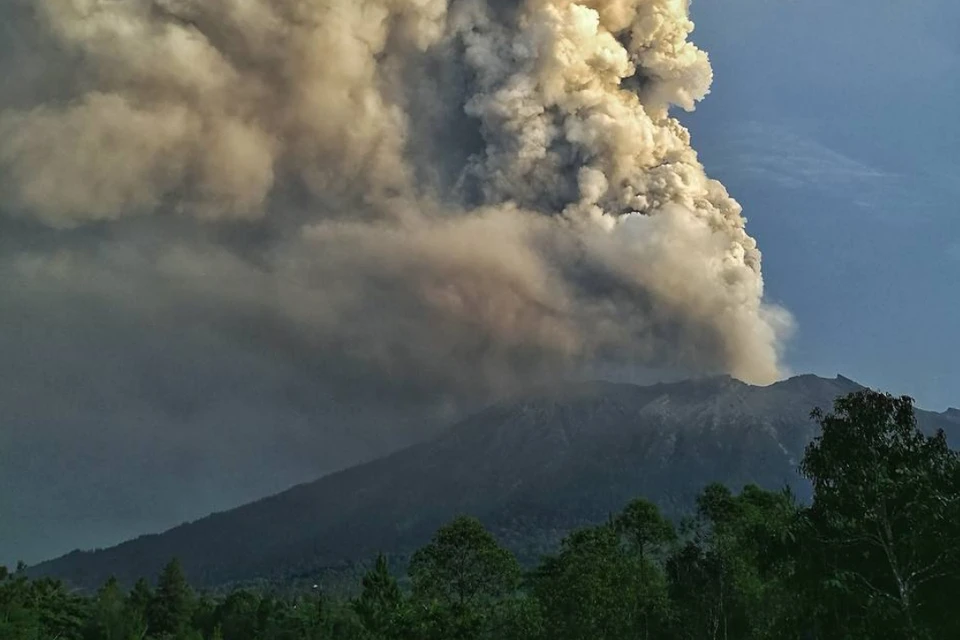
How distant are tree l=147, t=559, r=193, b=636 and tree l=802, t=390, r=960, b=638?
7239 centimetres

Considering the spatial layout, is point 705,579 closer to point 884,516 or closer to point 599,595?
point 599,595

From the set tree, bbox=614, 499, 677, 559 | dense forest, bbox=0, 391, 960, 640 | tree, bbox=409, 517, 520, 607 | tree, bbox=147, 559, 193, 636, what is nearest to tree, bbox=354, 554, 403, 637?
dense forest, bbox=0, 391, 960, 640

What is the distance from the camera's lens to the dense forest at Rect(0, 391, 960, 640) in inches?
663

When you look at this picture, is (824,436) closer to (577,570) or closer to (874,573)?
(874,573)

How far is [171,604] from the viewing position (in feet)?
263

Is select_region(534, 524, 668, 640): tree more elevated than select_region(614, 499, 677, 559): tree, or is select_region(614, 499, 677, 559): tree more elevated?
select_region(614, 499, 677, 559): tree

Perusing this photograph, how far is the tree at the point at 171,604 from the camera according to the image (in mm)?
78562

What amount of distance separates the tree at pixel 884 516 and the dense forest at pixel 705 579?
30mm

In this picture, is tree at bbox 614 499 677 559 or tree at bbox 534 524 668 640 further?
tree at bbox 614 499 677 559

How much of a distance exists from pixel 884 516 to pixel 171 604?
76893 mm

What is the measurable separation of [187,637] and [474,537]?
34102mm

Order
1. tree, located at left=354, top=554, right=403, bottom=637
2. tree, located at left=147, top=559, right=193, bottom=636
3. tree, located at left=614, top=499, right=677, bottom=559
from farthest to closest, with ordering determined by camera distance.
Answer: tree, located at left=147, top=559, right=193, bottom=636 → tree, located at left=354, top=554, right=403, bottom=637 → tree, located at left=614, top=499, right=677, bottom=559

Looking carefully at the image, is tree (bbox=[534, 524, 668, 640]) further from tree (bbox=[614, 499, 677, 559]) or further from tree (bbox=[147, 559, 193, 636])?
tree (bbox=[147, 559, 193, 636])

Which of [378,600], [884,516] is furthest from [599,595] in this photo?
[378,600]
